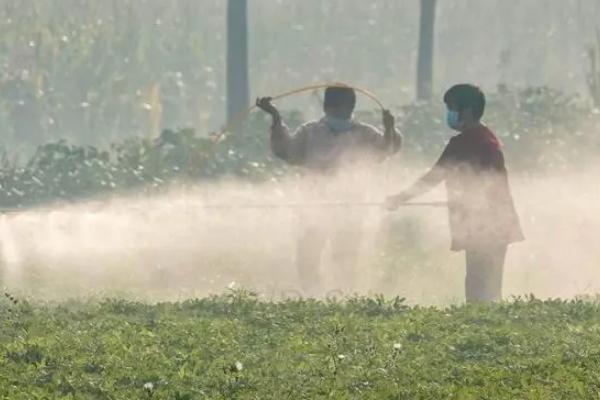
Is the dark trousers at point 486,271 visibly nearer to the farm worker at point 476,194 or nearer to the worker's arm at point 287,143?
the farm worker at point 476,194

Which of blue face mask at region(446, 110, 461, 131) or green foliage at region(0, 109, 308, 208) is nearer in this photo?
blue face mask at region(446, 110, 461, 131)

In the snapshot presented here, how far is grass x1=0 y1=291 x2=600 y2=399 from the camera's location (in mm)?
10250

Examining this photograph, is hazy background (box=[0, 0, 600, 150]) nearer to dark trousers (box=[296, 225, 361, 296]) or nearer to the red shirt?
dark trousers (box=[296, 225, 361, 296])

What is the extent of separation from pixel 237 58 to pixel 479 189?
13014 millimetres

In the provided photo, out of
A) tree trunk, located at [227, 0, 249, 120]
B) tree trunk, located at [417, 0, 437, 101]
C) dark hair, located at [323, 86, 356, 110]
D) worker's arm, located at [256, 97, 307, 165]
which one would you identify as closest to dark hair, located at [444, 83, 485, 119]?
dark hair, located at [323, 86, 356, 110]

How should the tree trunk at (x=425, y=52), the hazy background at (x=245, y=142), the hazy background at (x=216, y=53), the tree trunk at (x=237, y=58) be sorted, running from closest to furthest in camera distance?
the hazy background at (x=245, y=142)
the tree trunk at (x=237, y=58)
the tree trunk at (x=425, y=52)
the hazy background at (x=216, y=53)

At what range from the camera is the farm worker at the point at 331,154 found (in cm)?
1594

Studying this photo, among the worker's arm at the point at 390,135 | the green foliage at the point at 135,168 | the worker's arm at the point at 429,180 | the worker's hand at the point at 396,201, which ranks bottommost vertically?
the green foliage at the point at 135,168

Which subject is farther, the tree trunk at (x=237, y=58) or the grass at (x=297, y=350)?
the tree trunk at (x=237, y=58)

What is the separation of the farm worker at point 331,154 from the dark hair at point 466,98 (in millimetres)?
719

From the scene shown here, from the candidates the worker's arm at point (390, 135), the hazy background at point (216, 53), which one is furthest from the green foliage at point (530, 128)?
the worker's arm at point (390, 135)

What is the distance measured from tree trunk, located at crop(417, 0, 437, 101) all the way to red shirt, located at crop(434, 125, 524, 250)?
14.3 metres

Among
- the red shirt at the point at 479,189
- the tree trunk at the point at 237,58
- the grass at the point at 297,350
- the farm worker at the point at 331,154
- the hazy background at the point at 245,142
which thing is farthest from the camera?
the tree trunk at the point at 237,58

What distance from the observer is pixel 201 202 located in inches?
871
